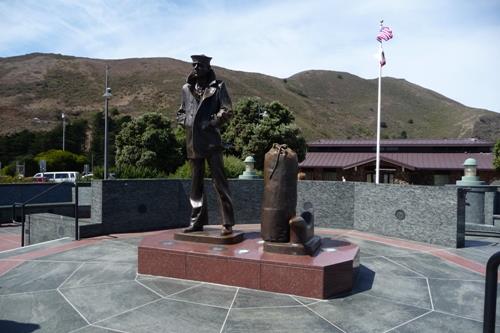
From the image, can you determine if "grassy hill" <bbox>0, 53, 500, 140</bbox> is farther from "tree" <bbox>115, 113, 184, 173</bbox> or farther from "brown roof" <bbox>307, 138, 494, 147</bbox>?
"brown roof" <bbox>307, 138, 494, 147</bbox>

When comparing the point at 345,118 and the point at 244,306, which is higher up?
the point at 345,118

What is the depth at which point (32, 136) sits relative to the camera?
50312 millimetres

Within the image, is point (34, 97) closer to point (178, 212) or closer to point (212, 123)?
point (178, 212)

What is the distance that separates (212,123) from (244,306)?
10.1 ft

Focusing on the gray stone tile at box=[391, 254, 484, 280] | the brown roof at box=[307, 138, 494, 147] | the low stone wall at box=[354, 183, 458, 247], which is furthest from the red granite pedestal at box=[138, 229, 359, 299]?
the brown roof at box=[307, 138, 494, 147]

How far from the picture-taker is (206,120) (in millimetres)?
6723

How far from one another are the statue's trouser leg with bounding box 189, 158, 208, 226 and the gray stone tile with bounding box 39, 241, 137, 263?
135cm

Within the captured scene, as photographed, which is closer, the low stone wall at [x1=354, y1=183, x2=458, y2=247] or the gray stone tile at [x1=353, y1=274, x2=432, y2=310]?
the gray stone tile at [x1=353, y1=274, x2=432, y2=310]

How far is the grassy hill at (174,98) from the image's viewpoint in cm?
6950

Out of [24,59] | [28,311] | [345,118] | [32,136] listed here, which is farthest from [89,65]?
[28,311]

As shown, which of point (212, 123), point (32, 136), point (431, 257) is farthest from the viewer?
point (32, 136)

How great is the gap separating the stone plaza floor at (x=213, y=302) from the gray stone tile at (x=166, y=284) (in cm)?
1

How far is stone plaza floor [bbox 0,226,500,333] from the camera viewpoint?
4379mm

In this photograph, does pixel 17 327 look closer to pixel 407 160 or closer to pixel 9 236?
pixel 9 236
